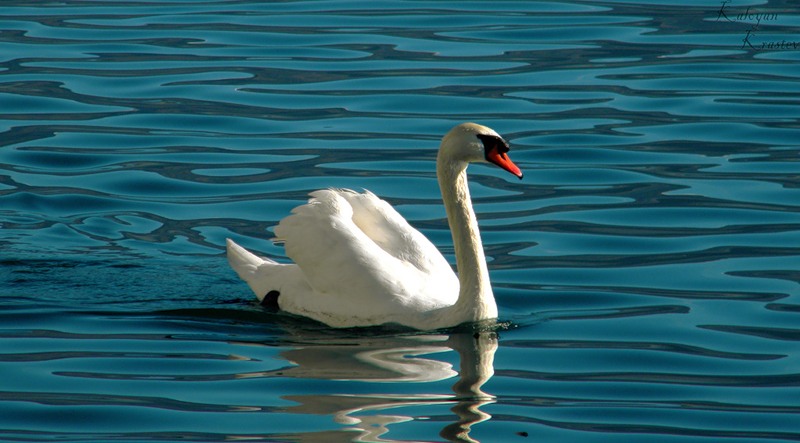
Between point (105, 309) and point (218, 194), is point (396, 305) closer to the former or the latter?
point (105, 309)

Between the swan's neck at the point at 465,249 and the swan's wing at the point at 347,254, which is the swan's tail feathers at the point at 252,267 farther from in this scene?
the swan's neck at the point at 465,249

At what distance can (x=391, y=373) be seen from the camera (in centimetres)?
896

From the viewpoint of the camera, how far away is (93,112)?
16766 millimetres

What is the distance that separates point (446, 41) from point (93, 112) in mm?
5144

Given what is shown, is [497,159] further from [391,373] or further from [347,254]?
[391,373]

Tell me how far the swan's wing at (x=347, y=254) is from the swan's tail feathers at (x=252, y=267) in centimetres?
46

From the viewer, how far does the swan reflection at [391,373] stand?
8.12 m

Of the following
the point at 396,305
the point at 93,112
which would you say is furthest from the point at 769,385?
the point at 93,112

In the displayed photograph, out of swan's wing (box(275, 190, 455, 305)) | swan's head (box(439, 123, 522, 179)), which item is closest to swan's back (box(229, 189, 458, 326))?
swan's wing (box(275, 190, 455, 305))

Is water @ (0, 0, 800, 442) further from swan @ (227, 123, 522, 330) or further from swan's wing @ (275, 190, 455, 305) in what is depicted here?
swan's wing @ (275, 190, 455, 305)

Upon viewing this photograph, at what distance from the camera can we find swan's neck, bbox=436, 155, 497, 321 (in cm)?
995

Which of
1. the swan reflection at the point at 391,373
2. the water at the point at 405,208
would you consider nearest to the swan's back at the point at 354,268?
the water at the point at 405,208

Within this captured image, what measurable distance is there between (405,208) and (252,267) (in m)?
2.63

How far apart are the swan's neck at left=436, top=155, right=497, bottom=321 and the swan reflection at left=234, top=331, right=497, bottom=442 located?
18 cm
